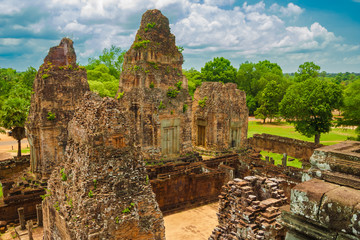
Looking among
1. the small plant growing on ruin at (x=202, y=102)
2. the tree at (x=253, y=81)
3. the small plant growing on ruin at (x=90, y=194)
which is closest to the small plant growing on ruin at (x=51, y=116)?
the small plant growing on ruin at (x=90, y=194)

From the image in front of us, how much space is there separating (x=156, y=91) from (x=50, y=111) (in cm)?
642

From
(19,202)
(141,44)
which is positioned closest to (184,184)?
(19,202)

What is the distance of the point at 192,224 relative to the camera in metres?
12.4

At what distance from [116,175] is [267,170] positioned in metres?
11.7

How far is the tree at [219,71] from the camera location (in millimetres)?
50531

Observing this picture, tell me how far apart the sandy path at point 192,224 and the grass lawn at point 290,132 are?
884 inches

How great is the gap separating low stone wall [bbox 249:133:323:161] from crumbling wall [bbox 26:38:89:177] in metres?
18.5

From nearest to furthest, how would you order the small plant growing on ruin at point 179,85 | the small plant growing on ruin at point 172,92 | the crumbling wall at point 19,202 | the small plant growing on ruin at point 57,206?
the small plant growing on ruin at point 57,206, the crumbling wall at point 19,202, the small plant growing on ruin at point 172,92, the small plant growing on ruin at point 179,85

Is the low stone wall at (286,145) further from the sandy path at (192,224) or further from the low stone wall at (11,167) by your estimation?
the low stone wall at (11,167)

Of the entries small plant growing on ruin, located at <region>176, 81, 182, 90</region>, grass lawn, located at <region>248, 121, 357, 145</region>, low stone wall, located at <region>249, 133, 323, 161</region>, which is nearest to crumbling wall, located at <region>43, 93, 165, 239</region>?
small plant growing on ruin, located at <region>176, 81, 182, 90</region>

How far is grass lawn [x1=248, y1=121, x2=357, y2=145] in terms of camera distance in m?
32.5

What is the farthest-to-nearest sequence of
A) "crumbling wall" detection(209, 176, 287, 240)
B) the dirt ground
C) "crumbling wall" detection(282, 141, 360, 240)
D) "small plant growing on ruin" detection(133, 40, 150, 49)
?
the dirt ground, "small plant growing on ruin" detection(133, 40, 150, 49), "crumbling wall" detection(209, 176, 287, 240), "crumbling wall" detection(282, 141, 360, 240)

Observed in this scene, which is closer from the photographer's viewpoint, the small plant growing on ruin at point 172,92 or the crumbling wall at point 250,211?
the crumbling wall at point 250,211

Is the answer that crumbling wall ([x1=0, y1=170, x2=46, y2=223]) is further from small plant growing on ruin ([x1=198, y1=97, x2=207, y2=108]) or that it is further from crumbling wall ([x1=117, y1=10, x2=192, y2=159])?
small plant growing on ruin ([x1=198, y1=97, x2=207, y2=108])
